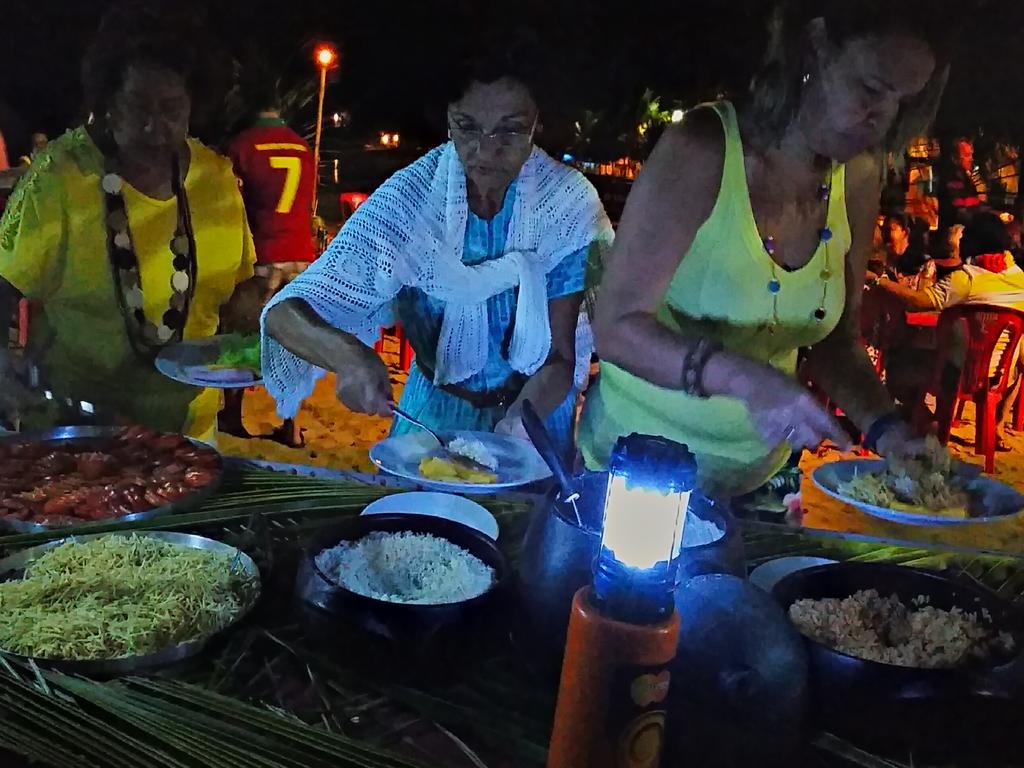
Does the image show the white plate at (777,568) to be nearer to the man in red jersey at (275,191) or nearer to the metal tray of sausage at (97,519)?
the metal tray of sausage at (97,519)

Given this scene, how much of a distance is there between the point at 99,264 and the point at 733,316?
1373mm

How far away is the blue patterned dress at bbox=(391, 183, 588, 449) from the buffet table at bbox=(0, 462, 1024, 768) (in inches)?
30.9

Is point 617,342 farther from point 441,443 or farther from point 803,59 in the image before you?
point 803,59

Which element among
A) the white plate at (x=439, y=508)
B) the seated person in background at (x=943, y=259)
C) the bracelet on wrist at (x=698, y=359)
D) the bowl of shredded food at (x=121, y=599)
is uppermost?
the seated person in background at (x=943, y=259)

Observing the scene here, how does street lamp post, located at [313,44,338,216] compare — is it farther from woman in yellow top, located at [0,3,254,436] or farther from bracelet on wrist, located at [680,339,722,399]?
bracelet on wrist, located at [680,339,722,399]

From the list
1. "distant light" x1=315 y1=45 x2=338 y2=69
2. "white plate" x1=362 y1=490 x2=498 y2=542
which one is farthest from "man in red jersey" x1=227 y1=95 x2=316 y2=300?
"white plate" x1=362 y1=490 x2=498 y2=542

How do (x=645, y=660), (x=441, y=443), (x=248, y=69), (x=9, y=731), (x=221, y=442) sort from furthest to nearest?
(x=221, y=442) < (x=248, y=69) < (x=441, y=443) < (x=9, y=731) < (x=645, y=660)

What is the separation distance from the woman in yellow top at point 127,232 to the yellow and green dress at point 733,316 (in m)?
0.99

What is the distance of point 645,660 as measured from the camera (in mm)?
719

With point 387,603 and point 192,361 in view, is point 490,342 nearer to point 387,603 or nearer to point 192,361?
point 192,361

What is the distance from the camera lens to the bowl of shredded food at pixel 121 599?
958 millimetres

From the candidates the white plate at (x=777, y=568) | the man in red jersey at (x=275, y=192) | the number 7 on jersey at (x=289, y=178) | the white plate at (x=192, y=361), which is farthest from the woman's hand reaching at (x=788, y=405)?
the white plate at (x=192, y=361)

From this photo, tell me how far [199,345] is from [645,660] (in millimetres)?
1615

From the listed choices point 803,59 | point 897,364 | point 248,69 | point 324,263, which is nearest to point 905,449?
point 897,364
